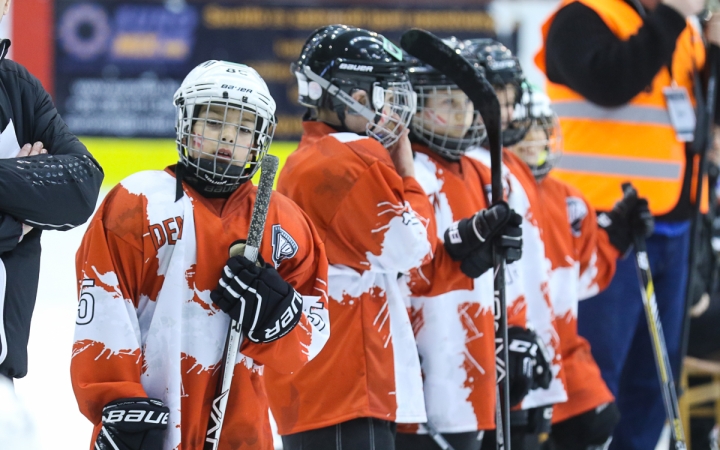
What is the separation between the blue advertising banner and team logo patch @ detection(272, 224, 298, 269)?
4.00 m

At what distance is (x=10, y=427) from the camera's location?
863 mm

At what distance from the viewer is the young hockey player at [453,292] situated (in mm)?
2361

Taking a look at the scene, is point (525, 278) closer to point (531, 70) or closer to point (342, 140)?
point (342, 140)

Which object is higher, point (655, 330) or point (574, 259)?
point (574, 259)

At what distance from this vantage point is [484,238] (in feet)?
7.55

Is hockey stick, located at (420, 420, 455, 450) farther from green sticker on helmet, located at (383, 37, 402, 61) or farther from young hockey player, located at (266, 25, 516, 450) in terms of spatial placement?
green sticker on helmet, located at (383, 37, 402, 61)

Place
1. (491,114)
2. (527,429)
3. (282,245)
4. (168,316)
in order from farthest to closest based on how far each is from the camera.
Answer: (527,429) < (491,114) < (282,245) < (168,316)

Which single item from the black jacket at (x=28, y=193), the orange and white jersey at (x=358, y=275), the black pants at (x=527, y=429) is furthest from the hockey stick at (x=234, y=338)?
the black pants at (x=527, y=429)

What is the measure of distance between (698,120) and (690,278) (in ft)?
1.60

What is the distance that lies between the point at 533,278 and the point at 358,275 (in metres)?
0.64

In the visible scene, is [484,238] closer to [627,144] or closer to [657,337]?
[657,337]

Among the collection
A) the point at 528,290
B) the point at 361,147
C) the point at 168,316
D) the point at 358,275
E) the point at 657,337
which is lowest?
the point at 657,337

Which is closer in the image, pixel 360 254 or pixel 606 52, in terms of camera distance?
pixel 360 254

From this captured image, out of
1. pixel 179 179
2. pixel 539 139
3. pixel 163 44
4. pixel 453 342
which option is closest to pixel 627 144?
pixel 539 139
